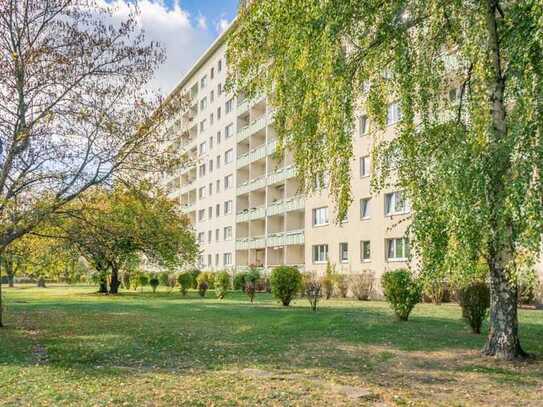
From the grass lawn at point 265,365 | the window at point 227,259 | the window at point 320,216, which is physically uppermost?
the window at point 320,216

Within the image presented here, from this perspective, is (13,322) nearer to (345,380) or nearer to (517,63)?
(345,380)

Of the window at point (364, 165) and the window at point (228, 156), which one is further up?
the window at point (228, 156)

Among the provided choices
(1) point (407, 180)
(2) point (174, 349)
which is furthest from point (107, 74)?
(1) point (407, 180)

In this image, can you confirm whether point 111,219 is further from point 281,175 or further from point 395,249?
point 281,175

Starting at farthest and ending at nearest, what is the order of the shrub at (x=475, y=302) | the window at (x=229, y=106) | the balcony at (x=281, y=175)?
the window at (x=229, y=106) → the balcony at (x=281, y=175) → the shrub at (x=475, y=302)

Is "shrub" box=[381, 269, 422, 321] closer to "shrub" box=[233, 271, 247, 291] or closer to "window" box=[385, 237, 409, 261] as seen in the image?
"window" box=[385, 237, 409, 261]

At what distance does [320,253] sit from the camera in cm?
3959

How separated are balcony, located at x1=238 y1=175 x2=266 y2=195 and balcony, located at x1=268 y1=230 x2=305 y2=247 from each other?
17.1 feet

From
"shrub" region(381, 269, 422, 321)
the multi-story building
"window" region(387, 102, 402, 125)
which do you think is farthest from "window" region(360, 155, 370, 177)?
"shrub" region(381, 269, 422, 321)

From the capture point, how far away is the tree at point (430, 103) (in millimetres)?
7723

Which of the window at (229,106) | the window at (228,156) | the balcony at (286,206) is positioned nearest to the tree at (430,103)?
the balcony at (286,206)

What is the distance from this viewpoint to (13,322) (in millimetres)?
18094

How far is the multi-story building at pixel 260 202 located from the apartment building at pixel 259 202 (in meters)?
0.07

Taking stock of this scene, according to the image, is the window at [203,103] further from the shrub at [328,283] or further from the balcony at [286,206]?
the shrub at [328,283]
